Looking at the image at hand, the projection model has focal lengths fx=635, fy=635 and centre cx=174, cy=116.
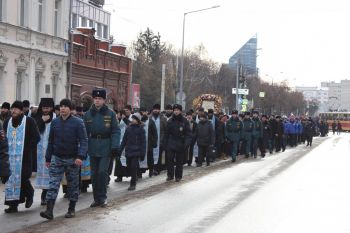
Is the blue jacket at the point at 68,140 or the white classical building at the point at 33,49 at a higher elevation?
the white classical building at the point at 33,49

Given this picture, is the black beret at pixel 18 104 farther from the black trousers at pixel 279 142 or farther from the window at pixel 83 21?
the window at pixel 83 21

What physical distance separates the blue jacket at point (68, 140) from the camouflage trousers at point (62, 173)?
9 centimetres

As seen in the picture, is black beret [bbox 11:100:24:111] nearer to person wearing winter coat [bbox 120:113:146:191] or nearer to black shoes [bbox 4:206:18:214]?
black shoes [bbox 4:206:18:214]

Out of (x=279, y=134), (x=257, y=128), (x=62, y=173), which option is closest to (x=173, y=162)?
(x=62, y=173)

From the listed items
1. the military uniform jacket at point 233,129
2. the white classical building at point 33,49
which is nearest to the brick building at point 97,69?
the white classical building at point 33,49

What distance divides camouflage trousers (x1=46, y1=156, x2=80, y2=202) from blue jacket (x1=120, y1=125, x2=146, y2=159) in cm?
364

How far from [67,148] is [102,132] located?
1.20m

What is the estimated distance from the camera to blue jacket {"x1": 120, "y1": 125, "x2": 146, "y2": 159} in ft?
45.8

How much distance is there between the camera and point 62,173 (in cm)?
1029

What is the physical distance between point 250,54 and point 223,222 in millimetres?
95649

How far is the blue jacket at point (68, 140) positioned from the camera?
33.5 feet

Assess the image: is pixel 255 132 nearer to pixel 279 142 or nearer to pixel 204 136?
pixel 279 142

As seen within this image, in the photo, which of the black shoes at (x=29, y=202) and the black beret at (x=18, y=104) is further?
the black shoes at (x=29, y=202)

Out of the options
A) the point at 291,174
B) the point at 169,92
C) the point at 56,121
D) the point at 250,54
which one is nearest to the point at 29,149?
the point at 56,121
